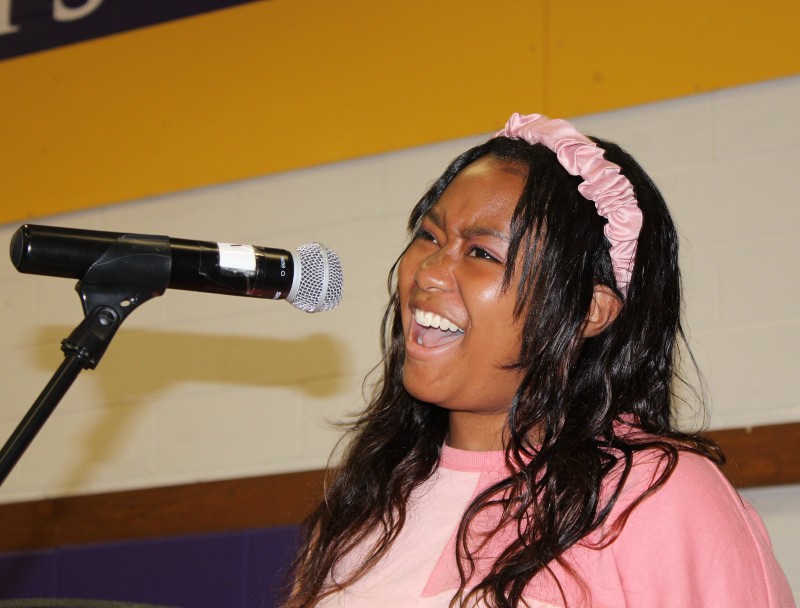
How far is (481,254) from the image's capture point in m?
1.67

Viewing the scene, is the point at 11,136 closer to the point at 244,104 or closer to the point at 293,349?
the point at 244,104

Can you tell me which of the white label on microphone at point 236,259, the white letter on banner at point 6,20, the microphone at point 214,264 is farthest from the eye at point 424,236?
the white letter on banner at point 6,20

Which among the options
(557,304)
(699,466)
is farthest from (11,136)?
(699,466)

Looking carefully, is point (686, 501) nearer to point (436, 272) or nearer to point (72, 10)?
point (436, 272)

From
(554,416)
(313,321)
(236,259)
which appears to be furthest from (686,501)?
(313,321)

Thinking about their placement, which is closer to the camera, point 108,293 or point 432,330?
point 108,293

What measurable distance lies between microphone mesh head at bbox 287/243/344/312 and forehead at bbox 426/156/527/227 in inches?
14.7

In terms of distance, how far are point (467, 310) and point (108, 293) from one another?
0.58 meters

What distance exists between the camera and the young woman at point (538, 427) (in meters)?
1.44

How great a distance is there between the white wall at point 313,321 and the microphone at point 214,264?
1.16 metres

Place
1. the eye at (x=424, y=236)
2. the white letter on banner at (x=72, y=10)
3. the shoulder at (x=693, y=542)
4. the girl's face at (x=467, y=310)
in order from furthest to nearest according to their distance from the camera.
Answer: the white letter on banner at (x=72, y=10) → the eye at (x=424, y=236) → the girl's face at (x=467, y=310) → the shoulder at (x=693, y=542)

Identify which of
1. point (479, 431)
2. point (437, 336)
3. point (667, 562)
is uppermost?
point (437, 336)

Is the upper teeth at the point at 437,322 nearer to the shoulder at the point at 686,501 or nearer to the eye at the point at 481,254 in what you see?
the eye at the point at 481,254

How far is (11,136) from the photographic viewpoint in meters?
3.14
